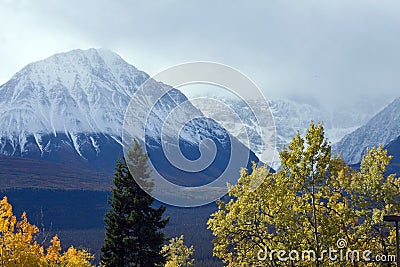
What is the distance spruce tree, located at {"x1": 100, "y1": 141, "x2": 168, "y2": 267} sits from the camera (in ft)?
124

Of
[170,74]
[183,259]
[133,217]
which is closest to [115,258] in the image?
[133,217]

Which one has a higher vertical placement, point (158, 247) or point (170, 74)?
point (170, 74)

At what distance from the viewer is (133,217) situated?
1489 inches

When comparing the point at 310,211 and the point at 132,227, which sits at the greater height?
the point at 132,227

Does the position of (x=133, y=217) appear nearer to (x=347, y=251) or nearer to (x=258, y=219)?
(x=258, y=219)

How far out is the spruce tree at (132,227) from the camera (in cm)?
3791

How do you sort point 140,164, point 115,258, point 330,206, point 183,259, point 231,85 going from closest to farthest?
point 231,85 < point 330,206 < point 115,258 < point 140,164 < point 183,259

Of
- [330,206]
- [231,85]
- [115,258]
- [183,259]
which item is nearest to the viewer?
[231,85]

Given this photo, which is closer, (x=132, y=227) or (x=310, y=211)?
(x=310, y=211)

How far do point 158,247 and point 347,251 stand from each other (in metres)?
16.7

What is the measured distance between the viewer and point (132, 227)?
3856 centimetres

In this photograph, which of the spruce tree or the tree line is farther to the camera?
the spruce tree

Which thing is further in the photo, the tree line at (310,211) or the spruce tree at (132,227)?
the spruce tree at (132,227)

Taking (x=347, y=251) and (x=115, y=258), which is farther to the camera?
(x=115, y=258)
